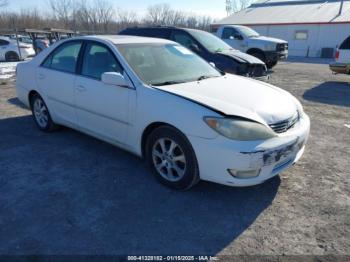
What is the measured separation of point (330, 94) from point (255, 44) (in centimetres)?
549

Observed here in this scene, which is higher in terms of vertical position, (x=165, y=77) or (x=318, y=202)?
(x=165, y=77)

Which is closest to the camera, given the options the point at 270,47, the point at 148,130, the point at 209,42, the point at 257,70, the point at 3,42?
the point at 148,130

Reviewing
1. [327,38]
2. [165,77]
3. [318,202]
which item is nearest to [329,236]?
[318,202]

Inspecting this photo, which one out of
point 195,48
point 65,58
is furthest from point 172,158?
point 195,48

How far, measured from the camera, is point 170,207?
10.2 feet

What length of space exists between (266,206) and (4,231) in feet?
8.20

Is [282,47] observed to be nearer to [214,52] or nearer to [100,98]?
[214,52]

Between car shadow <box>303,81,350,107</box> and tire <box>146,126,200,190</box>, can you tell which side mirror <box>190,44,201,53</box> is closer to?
car shadow <box>303,81,350,107</box>

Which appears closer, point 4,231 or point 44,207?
point 4,231

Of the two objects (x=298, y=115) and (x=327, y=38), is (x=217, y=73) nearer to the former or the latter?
(x=298, y=115)

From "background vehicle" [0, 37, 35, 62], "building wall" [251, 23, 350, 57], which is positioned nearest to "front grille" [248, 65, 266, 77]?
"background vehicle" [0, 37, 35, 62]

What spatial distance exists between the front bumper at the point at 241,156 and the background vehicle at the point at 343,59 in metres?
8.84

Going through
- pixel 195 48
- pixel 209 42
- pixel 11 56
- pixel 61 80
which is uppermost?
pixel 209 42

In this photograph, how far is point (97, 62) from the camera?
4.07 m
